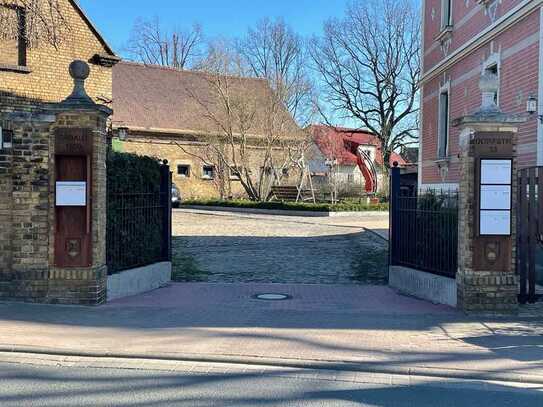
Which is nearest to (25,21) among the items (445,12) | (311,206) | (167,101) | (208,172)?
(445,12)

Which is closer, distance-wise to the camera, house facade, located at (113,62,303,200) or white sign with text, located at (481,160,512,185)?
white sign with text, located at (481,160,512,185)

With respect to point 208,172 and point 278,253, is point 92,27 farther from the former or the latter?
point 208,172

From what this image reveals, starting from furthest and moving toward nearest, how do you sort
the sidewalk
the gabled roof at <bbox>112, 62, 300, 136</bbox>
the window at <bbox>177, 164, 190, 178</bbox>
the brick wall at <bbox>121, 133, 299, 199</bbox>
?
the window at <bbox>177, 164, 190, 178</bbox>, the brick wall at <bbox>121, 133, 299, 199</bbox>, the gabled roof at <bbox>112, 62, 300, 136</bbox>, the sidewalk

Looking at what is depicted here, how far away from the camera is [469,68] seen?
15492 mm

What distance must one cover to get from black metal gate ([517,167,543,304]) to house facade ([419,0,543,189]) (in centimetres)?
279

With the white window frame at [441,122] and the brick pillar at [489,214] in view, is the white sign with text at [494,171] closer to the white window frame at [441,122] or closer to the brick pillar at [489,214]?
the brick pillar at [489,214]

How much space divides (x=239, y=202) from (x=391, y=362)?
27925mm

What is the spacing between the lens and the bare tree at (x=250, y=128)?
108ft

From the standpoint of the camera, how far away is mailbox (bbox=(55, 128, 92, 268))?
27.5ft

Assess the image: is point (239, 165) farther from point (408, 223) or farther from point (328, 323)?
point (328, 323)

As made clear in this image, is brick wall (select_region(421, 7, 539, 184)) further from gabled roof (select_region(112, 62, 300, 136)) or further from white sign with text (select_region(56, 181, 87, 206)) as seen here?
gabled roof (select_region(112, 62, 300, 136))

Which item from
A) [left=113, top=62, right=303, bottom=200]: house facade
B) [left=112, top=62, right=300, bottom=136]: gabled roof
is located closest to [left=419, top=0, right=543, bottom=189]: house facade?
[left=113, top=62, right=303, bottom=200]: house facade

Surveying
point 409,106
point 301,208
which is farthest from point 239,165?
point 409,106

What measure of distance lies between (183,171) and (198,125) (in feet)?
12.6
